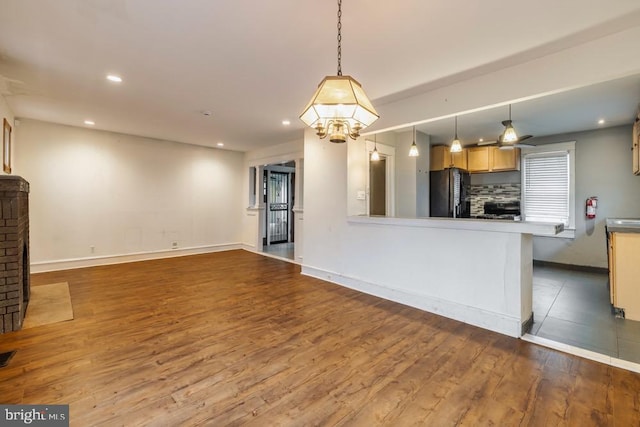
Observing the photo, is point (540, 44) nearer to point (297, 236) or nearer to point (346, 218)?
point (346, 218)

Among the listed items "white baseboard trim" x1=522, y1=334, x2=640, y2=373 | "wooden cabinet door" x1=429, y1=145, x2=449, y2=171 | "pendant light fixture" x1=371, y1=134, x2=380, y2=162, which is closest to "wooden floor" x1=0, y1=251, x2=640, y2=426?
"white baseboard trim" x1=522, y1=334, x2=640, y2=373

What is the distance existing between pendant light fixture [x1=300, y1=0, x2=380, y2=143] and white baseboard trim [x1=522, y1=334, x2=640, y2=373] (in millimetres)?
2543

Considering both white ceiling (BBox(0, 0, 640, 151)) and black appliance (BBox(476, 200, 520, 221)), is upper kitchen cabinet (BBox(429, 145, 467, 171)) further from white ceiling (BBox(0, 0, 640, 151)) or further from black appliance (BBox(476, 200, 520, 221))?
white ceiling (BBox(0, 0, 640, 151))

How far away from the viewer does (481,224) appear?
307 cm

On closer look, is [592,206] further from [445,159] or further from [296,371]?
[296,371]

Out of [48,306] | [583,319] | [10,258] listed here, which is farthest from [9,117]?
[583,319]

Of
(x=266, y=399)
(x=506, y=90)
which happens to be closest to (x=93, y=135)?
(x=266, y=399)

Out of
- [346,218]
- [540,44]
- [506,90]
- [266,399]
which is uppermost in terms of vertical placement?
[540,44]

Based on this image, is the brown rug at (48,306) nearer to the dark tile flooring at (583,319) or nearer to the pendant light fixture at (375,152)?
the pendant light fixture at (375,152)

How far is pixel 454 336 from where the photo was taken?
9.14ft

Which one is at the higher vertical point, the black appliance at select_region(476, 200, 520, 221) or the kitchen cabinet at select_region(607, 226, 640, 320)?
the black appliance at select_region(476, 200, 520, 221)

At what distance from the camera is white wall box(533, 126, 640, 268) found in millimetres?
4719

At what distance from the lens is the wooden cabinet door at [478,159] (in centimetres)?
595

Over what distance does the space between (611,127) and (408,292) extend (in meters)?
4.57
